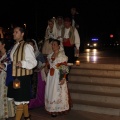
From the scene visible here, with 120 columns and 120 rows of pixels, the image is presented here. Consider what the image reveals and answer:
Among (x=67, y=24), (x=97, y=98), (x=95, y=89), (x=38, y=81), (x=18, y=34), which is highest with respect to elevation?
(x=67, y=24)

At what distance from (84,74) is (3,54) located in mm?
2996

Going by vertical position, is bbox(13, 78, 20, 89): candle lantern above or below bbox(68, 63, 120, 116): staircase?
above

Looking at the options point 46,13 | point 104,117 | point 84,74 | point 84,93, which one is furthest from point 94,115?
point 46,13

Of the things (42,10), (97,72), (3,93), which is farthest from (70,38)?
(42,10)

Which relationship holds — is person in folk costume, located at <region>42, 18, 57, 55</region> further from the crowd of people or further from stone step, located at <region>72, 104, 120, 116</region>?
stone step, located at <region>72, 104, 120, 116</region>

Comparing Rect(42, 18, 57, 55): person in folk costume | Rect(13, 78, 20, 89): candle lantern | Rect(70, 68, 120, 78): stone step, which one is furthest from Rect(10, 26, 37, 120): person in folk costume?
Rect(70, 68, 120, 78): stone step

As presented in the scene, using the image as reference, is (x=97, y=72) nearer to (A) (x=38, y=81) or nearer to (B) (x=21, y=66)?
(A) (x=38, y=81)

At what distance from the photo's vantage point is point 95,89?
291 inches

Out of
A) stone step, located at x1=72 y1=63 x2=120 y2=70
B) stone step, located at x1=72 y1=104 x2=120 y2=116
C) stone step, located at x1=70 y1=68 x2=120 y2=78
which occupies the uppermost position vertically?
stone step, located at x1=72 y1=63 x2=120 y2=70

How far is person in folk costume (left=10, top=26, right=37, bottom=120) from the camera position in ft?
16.1

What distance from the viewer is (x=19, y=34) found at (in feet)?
16.7

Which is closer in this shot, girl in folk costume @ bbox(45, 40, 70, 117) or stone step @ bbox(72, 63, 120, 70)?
girl in folk costume @ bbox(45, 40, 70, 117)

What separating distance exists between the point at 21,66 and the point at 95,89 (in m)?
3.10

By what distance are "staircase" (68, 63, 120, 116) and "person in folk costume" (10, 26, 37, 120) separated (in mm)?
2224
